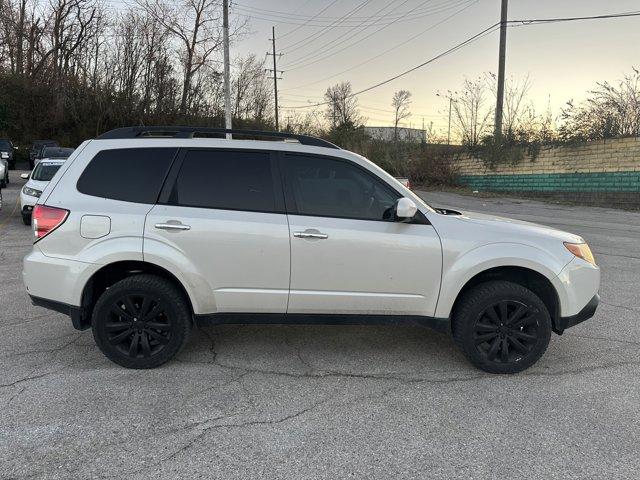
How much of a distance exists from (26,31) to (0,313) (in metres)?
41.8

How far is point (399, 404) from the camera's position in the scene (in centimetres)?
354

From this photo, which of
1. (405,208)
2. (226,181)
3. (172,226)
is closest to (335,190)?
(405,208)

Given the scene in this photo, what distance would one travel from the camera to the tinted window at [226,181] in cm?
397

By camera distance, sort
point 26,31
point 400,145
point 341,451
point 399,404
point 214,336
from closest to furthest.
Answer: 1. point 341,451
2. point 399,404
3. point 214,336
4. point 400,145
5. point 26,31

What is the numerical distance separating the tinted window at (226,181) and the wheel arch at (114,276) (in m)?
0.58

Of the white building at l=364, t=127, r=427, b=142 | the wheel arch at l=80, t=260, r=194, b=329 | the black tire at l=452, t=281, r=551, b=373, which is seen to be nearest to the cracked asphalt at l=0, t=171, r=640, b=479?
the black tire at l=452, t=281, r=551, b=373

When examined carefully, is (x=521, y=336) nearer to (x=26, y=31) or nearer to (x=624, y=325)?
(x=624, y=325)

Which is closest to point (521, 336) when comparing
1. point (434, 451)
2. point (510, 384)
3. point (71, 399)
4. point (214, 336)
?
point (510, 384)

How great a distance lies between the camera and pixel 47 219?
394 centimetres

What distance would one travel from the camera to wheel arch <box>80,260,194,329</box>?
3961mm

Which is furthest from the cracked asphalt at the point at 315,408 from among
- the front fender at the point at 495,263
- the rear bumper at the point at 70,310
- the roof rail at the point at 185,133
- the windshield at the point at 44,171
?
the windshield at the point at 44,171

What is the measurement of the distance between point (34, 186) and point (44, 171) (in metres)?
0.85

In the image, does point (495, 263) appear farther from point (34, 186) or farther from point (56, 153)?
point (56, 153)

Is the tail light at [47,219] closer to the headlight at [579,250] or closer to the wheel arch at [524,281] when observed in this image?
the wheel arch at [524,281]
